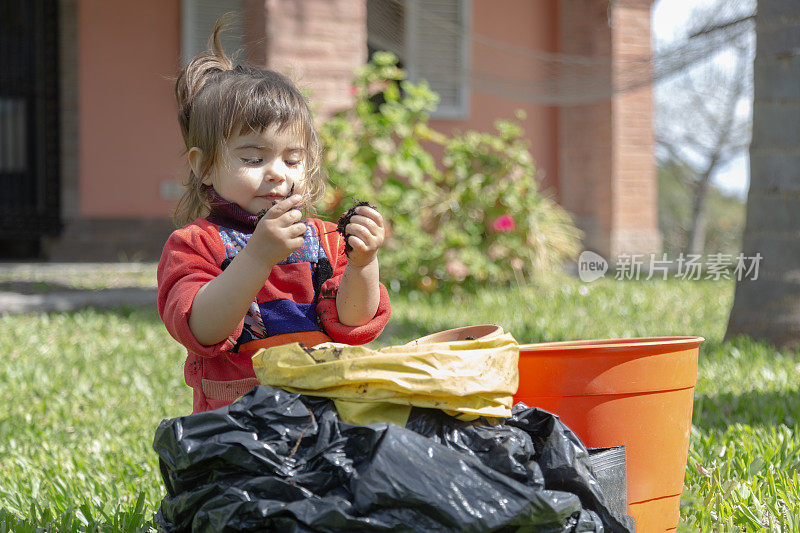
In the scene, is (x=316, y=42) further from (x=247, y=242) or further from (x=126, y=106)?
(x=247, y=242)

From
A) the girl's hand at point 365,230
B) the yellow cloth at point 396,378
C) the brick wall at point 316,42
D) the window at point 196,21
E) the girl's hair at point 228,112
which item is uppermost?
the window at point 196,21

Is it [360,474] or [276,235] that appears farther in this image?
[276,235]

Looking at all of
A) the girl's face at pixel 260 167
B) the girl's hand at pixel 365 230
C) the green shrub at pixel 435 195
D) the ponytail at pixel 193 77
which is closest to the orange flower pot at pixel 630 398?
the girl's hand at pixel 365 230

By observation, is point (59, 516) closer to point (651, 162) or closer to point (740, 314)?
point (740, 314)

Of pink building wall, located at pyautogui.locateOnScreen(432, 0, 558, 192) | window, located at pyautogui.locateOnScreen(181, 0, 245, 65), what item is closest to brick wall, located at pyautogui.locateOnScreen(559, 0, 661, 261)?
pink building wall, located at pyautogui.locateOnScreen(432, 0, 558, 192)

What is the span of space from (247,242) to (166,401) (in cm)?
193

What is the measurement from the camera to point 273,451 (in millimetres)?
1378

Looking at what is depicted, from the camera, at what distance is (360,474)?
1.33 m

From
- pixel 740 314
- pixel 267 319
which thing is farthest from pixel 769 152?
pixel 267 319

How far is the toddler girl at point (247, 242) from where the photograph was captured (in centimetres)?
176

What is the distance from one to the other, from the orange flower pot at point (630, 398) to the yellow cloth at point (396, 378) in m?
0.24

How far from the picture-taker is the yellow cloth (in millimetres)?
1418

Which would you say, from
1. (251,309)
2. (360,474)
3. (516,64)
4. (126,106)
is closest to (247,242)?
(251,309)

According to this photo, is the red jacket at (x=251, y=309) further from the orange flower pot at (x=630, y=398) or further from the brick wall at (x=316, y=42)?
the brick wall at (x=316, y=42)
